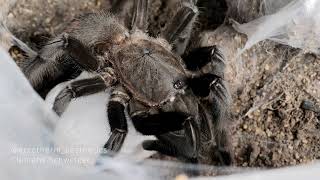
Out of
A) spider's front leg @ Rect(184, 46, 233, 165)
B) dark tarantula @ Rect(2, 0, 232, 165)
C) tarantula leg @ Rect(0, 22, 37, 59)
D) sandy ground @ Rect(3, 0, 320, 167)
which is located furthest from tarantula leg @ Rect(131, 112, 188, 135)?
tarantula leg @ Rect(0, 22, 37, 59)

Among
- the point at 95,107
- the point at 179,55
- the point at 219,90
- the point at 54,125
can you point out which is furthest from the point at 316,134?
the point at 54,125

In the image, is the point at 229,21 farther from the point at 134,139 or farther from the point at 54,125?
the point at 54,125

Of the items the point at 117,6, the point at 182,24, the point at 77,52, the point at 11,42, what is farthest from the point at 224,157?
the point at 11,42

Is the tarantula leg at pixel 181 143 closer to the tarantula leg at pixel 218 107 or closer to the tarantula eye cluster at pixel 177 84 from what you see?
the tarantula leg at pixel 218 107

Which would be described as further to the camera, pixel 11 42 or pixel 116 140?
pixel 11 42

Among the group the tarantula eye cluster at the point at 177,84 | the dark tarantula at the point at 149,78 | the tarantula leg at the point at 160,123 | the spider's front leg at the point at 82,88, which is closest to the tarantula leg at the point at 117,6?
the dark tarantula at the point at 149,78

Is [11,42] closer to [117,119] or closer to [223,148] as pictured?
[117,119]

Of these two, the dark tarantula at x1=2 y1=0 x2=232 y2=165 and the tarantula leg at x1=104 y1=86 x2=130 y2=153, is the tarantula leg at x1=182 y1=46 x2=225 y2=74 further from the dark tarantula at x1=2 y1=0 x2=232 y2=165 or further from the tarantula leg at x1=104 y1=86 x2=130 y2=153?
the tarantula leg at x1=104 y1=86 x2=130 y2=153
